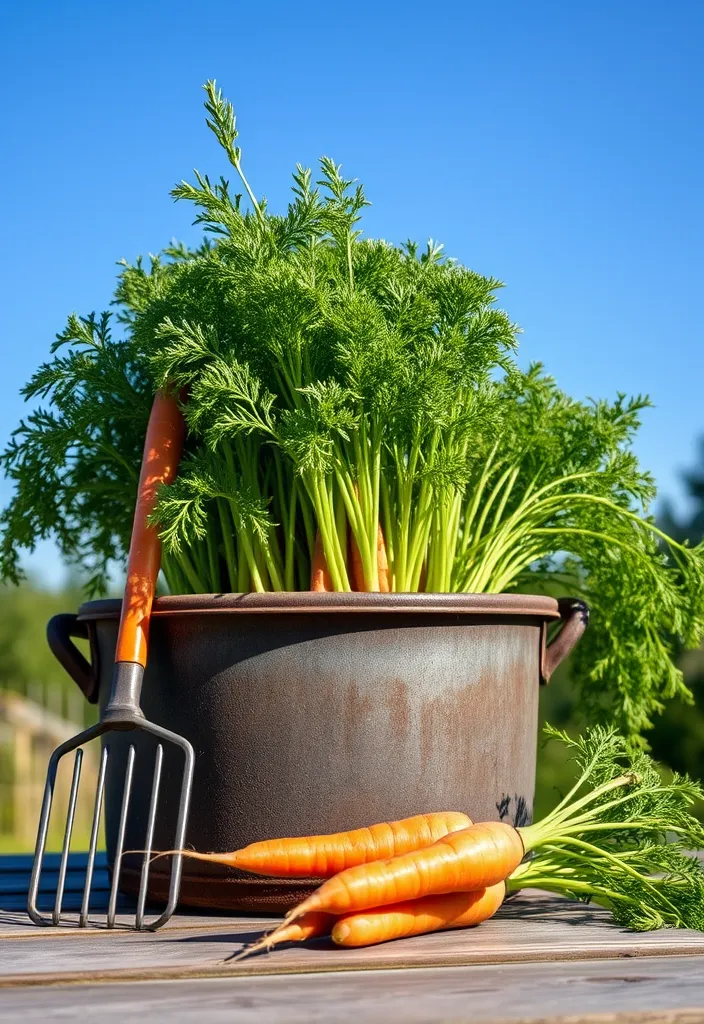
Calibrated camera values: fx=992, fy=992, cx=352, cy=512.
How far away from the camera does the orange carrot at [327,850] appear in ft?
4.99

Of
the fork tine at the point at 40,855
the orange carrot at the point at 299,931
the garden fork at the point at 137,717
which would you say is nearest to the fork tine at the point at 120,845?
the garden fork at the point at 137,717

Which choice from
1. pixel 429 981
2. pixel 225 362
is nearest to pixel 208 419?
pixel 225 362

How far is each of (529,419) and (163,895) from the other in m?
1.15

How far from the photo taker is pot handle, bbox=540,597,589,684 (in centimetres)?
192

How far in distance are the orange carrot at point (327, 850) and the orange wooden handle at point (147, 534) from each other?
349 millimetres

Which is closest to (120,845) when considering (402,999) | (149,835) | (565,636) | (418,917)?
(149,835)

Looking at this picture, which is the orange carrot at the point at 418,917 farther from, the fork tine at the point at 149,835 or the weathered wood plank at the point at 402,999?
the fork tine at the point at 149,835

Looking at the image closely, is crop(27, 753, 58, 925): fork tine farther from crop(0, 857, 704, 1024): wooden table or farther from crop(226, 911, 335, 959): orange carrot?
crop(226, 911, 335, 959): orange carrot

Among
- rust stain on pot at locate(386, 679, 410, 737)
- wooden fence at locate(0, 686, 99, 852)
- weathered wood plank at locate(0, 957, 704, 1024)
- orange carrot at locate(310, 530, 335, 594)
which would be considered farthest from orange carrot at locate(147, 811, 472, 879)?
wooden fence at locate(0, 686, 99, 852)

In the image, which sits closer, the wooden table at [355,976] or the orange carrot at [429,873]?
the wooden table at [355,976]

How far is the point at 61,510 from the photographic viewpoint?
218 centimetres

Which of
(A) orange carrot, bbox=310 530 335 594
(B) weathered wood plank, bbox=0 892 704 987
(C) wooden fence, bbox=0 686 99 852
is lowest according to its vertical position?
(C) wooden fence, bbox=0 686 99 852

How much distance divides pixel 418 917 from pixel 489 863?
0.44 feet

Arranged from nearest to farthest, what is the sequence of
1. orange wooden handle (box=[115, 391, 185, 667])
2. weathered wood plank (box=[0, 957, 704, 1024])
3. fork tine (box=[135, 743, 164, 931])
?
weathered wood plank (box=[0, 957, 704, 1024]) < fork tine (box=[135, 743, 164, 931]) < orange wooden handle (box=[115, 391, 185, 667])
